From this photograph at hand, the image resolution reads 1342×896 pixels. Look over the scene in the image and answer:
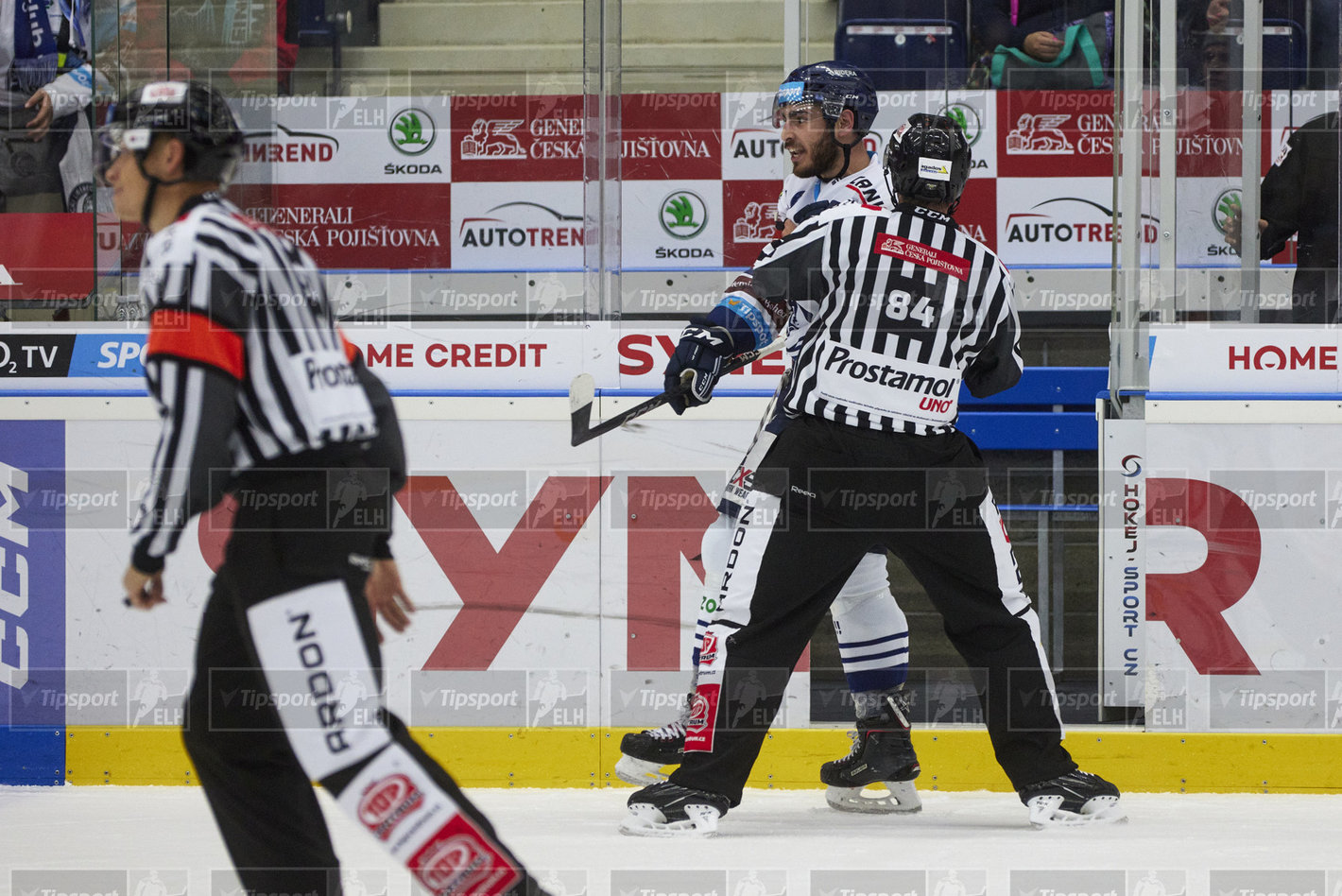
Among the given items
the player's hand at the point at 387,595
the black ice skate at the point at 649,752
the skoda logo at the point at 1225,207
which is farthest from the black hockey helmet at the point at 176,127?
the skoda logo at the point at 1225,207

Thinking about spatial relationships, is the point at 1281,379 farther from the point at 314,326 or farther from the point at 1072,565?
the point at 314,326

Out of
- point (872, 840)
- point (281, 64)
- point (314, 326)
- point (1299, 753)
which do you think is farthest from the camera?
point (281, 64)

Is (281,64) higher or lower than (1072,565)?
higher

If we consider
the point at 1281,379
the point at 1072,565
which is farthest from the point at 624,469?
the point at 1281,379

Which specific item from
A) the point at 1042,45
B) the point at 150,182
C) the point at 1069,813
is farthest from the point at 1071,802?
the point at 1042,45

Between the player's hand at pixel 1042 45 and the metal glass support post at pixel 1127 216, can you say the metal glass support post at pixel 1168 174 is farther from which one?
the player's hand at pixel 1042 45

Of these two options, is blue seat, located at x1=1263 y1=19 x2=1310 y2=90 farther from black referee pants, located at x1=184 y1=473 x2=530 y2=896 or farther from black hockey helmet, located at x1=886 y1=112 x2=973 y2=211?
black referee pants, located at x1=184 y1=473 x2=530 y2=896

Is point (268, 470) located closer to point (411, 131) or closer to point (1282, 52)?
point (411, 131)

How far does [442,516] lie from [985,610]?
4.30ft

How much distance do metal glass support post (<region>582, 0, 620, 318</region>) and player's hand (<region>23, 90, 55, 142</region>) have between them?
129 cm

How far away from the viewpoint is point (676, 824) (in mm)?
3123

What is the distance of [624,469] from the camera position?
12.3ft

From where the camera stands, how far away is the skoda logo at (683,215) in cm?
396

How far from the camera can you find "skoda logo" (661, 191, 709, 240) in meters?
3.96
